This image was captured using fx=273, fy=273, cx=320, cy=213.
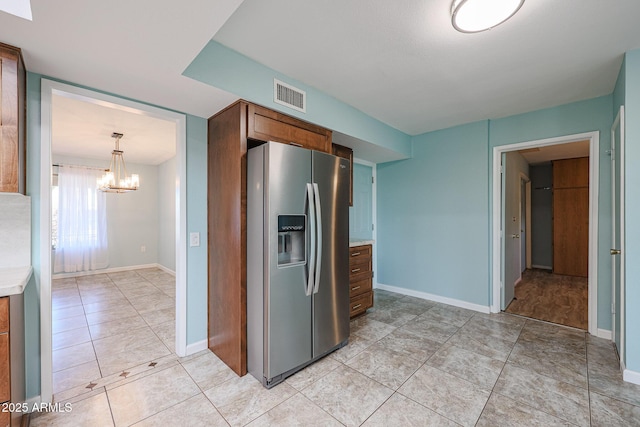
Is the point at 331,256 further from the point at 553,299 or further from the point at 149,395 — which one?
the point at 553,299

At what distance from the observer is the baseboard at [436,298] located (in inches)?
140

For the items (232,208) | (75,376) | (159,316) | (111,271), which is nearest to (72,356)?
(75,376)

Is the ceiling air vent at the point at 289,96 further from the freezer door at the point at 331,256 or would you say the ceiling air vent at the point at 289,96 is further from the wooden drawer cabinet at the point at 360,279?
the wooden drawer cabinet at the point at 360,279

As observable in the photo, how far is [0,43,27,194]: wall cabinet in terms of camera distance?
1465 mm

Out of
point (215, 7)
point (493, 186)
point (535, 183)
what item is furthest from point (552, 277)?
point (215, 7)

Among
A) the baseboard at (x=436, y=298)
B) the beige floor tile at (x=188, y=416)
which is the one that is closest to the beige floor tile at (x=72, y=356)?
the beige floor tile at (x=188, y=416)

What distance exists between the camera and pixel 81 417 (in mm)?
1715

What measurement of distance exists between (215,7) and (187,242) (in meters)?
1.84

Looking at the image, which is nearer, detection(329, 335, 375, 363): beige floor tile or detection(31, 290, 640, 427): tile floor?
detection(31, 290, 640, 427): tile floor

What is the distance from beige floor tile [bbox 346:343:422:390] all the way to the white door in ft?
5.40

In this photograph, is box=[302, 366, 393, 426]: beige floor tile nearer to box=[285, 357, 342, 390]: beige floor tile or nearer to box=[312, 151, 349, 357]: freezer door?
box=[285, 357, 342, 390]: beige floor tile

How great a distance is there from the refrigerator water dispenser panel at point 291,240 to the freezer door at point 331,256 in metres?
0.16

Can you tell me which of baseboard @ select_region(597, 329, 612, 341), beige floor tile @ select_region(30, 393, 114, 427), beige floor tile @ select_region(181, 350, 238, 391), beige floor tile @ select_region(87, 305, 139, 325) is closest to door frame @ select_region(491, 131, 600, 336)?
baseboard @ select_region(597, 329, 612, 341)

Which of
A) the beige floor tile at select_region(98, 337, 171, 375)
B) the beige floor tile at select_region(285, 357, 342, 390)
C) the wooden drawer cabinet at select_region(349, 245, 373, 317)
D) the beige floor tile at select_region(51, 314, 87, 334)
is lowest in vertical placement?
the beige floor tile at select_region(51, 314, 87, 334)
